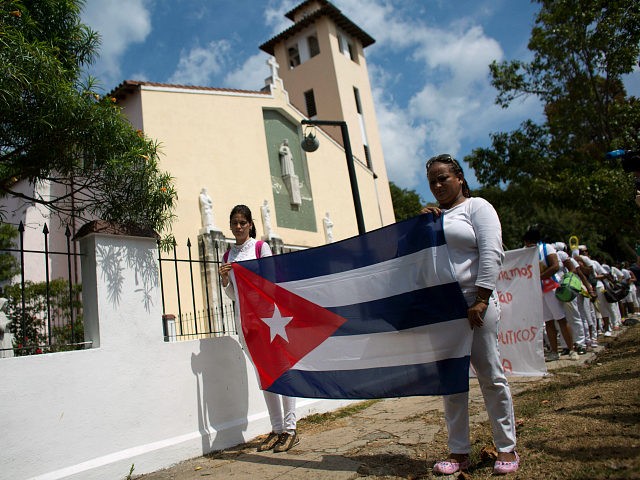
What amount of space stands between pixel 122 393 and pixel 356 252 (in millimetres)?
2262

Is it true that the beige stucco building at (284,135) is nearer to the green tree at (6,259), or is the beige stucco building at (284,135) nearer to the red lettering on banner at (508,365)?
the green tree at (6,259)

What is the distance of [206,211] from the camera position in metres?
16.7

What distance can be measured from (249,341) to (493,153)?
1062 cm

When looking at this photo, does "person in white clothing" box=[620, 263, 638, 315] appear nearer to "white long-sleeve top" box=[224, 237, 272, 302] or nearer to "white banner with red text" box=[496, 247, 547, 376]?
"white banner with red text" box=[496, 247, 547, 376]

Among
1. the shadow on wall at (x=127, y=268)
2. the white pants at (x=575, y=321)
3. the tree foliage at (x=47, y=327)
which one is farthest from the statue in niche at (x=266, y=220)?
the shadow on wall at (x=127, y=268)

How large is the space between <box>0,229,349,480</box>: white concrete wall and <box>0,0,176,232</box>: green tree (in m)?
0.52

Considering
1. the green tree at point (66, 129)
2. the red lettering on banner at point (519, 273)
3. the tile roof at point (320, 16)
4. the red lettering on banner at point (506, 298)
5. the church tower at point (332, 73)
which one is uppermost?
the tile roof at point (320, 16)

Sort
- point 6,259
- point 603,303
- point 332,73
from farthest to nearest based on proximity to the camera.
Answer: point 332,73, point 6,259, point 603,303

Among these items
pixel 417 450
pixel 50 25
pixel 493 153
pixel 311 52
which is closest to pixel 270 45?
pixel 311 52

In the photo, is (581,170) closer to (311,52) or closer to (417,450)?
(417,450)

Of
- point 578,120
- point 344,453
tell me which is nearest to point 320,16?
point 578,120

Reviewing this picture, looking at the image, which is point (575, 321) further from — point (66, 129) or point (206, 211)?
point (206, 211)

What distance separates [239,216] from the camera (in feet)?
15.8

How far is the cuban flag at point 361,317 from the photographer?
3314mm
